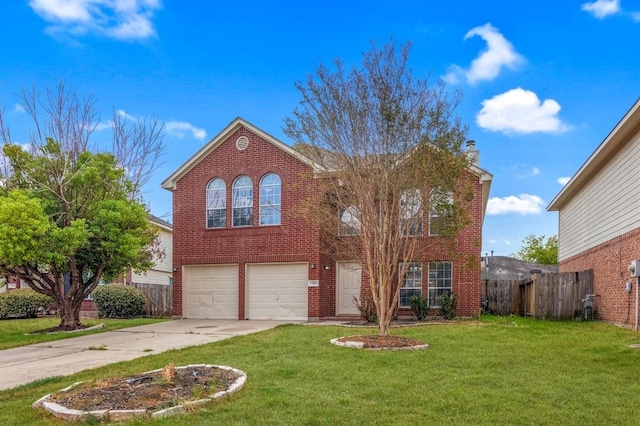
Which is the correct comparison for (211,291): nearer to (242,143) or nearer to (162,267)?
(242,143)

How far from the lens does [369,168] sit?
32.3 ft

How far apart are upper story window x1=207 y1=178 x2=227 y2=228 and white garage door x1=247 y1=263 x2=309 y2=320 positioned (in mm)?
1955

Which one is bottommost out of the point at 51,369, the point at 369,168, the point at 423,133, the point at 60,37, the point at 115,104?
the point at 51,369

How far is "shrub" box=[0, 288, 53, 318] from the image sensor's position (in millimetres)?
19516

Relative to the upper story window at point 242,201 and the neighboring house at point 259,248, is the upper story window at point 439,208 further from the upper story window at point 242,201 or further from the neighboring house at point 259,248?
the upper story window at point 242,201

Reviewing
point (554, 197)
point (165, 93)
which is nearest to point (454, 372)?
point (165, 93)

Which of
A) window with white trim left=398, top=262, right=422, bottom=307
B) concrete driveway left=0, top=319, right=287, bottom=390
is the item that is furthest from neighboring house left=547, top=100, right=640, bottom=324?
concrete driveway left=0, top=319, right=287, bottom=390

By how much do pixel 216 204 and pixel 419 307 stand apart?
773cm

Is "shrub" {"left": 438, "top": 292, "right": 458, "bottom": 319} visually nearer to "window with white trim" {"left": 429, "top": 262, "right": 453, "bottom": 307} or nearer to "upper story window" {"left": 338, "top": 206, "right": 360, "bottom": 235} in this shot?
"window with white trim" {"left": 429, "top": 262, "right": 453, "bottom": 307}

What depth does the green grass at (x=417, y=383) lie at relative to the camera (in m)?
4.93

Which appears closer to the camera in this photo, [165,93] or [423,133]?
[423,133]

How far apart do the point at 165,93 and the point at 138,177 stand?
3.15 m

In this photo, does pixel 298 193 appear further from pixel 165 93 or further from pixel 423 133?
pixel 423 133

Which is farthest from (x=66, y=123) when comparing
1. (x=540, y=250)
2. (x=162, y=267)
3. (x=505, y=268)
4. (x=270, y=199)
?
(x=540, y=250)
